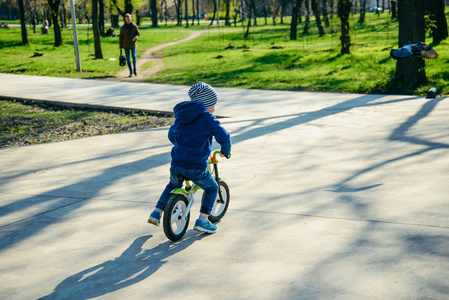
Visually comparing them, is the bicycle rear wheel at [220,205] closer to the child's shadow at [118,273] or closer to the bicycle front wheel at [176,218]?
the bicycle front wheel at [176,218]

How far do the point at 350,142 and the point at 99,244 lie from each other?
4.44 metres

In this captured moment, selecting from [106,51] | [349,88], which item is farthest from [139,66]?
[349,88]

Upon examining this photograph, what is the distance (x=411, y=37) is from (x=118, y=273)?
1036cm

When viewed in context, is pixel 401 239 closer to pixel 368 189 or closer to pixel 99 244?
pixel 368 189

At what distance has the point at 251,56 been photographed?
21844 mm

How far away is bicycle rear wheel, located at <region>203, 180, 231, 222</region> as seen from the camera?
14.9ft

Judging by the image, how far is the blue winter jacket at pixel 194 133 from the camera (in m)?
4.02

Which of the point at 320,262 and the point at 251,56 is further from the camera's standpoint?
the point at 251,56

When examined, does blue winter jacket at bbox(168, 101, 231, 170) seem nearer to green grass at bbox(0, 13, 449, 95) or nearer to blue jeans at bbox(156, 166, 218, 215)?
blue jeans at bbox(156, 166, 218, 215)

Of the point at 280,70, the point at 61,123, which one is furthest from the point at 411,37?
the point at 61,123

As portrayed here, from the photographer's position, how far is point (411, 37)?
1172 cm

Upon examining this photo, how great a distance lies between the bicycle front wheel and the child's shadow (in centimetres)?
10

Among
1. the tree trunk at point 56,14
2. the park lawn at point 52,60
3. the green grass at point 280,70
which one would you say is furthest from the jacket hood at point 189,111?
the tree trunk at point 56,14

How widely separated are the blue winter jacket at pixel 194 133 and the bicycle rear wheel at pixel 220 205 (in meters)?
0.60
